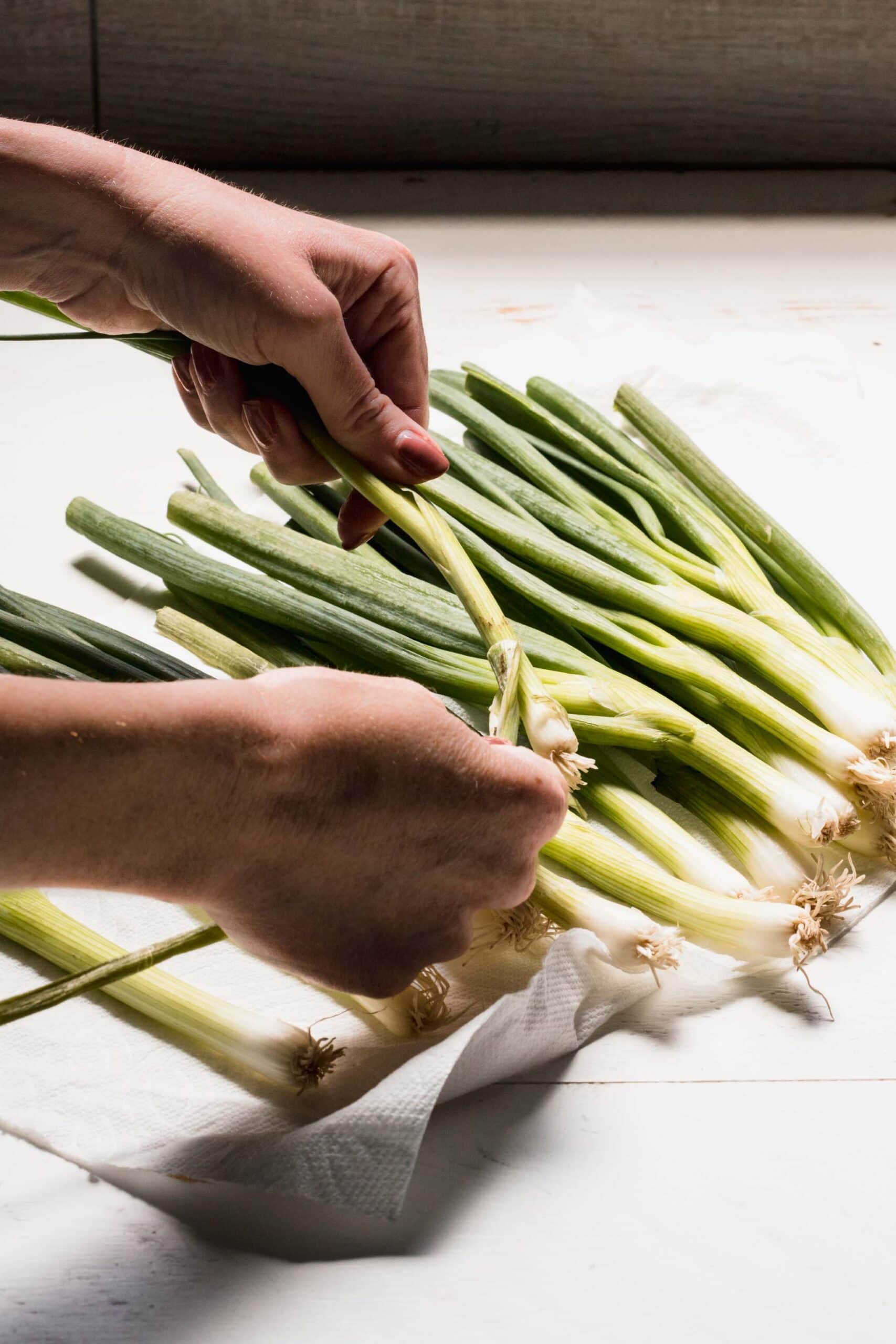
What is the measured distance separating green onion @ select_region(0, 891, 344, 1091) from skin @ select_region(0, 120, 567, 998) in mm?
100

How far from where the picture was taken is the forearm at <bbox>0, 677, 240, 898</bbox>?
82 centimetres

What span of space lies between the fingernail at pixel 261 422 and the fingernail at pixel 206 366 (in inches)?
1.8

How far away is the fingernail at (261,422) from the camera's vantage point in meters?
1.29

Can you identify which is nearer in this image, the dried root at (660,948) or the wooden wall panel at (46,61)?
the dried root at (660,948)

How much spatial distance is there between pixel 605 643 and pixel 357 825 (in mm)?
531

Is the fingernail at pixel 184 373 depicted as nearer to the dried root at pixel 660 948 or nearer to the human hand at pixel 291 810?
the human hand at pixel 291 810

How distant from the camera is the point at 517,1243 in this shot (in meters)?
0.96

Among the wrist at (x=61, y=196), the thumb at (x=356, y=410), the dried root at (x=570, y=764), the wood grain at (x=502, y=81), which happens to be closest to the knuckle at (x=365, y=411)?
the thumb at (x=356, y=410)

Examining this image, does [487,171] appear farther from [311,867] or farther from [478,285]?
[311,867]

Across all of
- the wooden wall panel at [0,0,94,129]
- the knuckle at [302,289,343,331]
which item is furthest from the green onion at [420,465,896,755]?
the wooden wall panel at [0,0,94,129]

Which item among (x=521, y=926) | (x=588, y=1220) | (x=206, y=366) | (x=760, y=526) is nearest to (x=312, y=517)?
(x=206, y=366)

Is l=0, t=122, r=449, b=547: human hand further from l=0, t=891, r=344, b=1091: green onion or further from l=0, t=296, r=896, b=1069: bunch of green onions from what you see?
l=0, t=891, r=344, b=1091: green onion

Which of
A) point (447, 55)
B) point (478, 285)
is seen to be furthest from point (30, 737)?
point (447, 55)

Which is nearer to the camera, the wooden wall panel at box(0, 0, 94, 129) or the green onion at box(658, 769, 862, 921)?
the green onion at box(658, 769, 862, 921)
